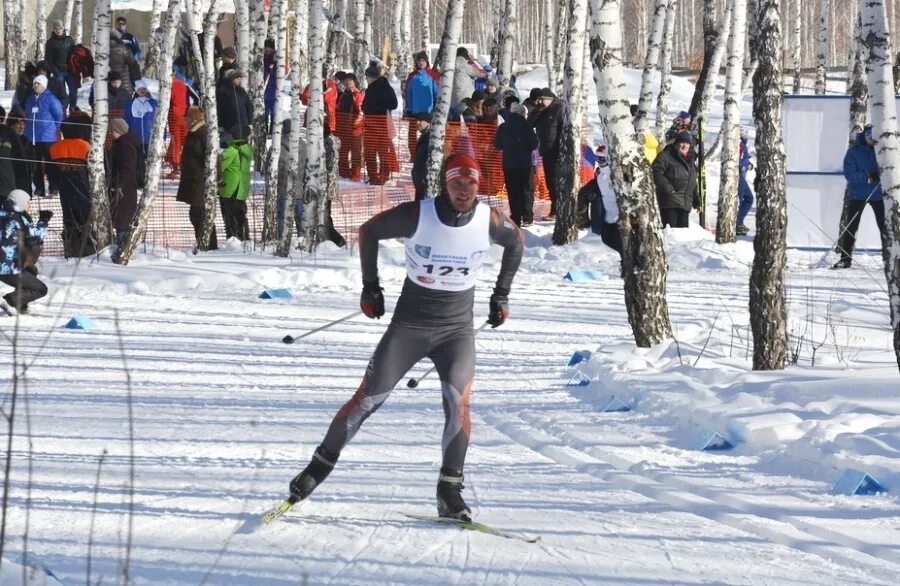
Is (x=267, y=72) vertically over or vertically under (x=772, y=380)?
over

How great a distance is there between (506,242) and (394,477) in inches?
57.1

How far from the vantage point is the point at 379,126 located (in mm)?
22078

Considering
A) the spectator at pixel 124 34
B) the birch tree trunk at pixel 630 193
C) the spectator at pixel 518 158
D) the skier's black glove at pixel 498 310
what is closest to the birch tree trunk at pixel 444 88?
the spectator at pixel 518 158

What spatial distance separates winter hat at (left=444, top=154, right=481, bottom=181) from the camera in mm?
6266

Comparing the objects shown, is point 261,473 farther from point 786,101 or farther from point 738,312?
point 786,101

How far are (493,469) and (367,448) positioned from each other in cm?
90

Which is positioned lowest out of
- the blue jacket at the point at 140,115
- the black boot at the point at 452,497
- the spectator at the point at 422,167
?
the black boot at the point at 452,497

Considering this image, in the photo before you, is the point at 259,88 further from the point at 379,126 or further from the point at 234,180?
the point at 234,180

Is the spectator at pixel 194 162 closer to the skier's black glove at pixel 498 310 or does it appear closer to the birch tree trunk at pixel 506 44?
the birch tree trunk at pixel 506 44

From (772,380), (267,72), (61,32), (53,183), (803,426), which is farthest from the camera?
(61,32)

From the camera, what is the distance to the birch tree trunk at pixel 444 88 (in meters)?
16.8

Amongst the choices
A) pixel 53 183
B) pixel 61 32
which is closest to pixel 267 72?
pixel 53 183

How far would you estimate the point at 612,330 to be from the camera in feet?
41.3

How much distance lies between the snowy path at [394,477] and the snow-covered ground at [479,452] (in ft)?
0.06
